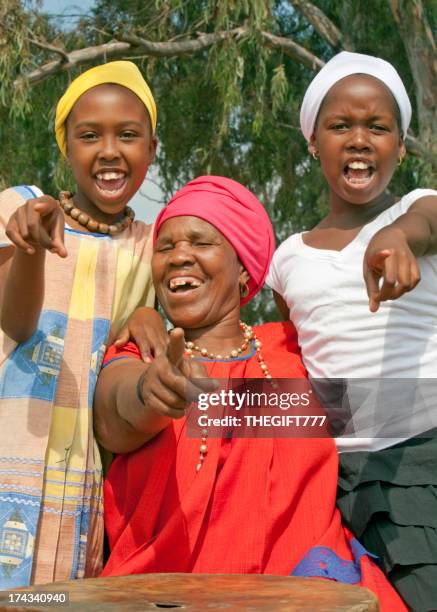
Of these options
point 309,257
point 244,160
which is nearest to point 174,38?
point 244,160

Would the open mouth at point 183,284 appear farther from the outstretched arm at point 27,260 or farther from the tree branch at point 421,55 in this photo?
the tree branch at point 421,55

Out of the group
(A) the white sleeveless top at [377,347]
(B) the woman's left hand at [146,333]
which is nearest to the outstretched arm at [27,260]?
(B) the woman's left hand at [146,333]

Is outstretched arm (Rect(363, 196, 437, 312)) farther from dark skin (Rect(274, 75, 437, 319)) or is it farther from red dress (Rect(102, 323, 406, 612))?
red dress (Rect(102, 323, 406, 612))

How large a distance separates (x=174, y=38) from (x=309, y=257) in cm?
656

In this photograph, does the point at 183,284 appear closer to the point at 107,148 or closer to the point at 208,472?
the point at 107,148

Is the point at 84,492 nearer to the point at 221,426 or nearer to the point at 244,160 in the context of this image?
the point at 221,426

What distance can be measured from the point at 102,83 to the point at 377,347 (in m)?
1.17

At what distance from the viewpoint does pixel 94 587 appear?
7.08 ft

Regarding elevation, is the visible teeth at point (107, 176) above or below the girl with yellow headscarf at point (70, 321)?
above

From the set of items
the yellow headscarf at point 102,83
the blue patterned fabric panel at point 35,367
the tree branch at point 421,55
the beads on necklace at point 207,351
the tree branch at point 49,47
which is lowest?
the blue patterned fabric panel at point 35,367

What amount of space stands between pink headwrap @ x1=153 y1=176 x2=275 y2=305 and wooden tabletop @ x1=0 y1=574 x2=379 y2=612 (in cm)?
120

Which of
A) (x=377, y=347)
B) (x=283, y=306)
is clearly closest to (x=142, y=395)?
(x=377, y=347)

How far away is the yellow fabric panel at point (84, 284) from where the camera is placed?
2.93 meters

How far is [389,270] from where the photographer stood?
2.33 meters
